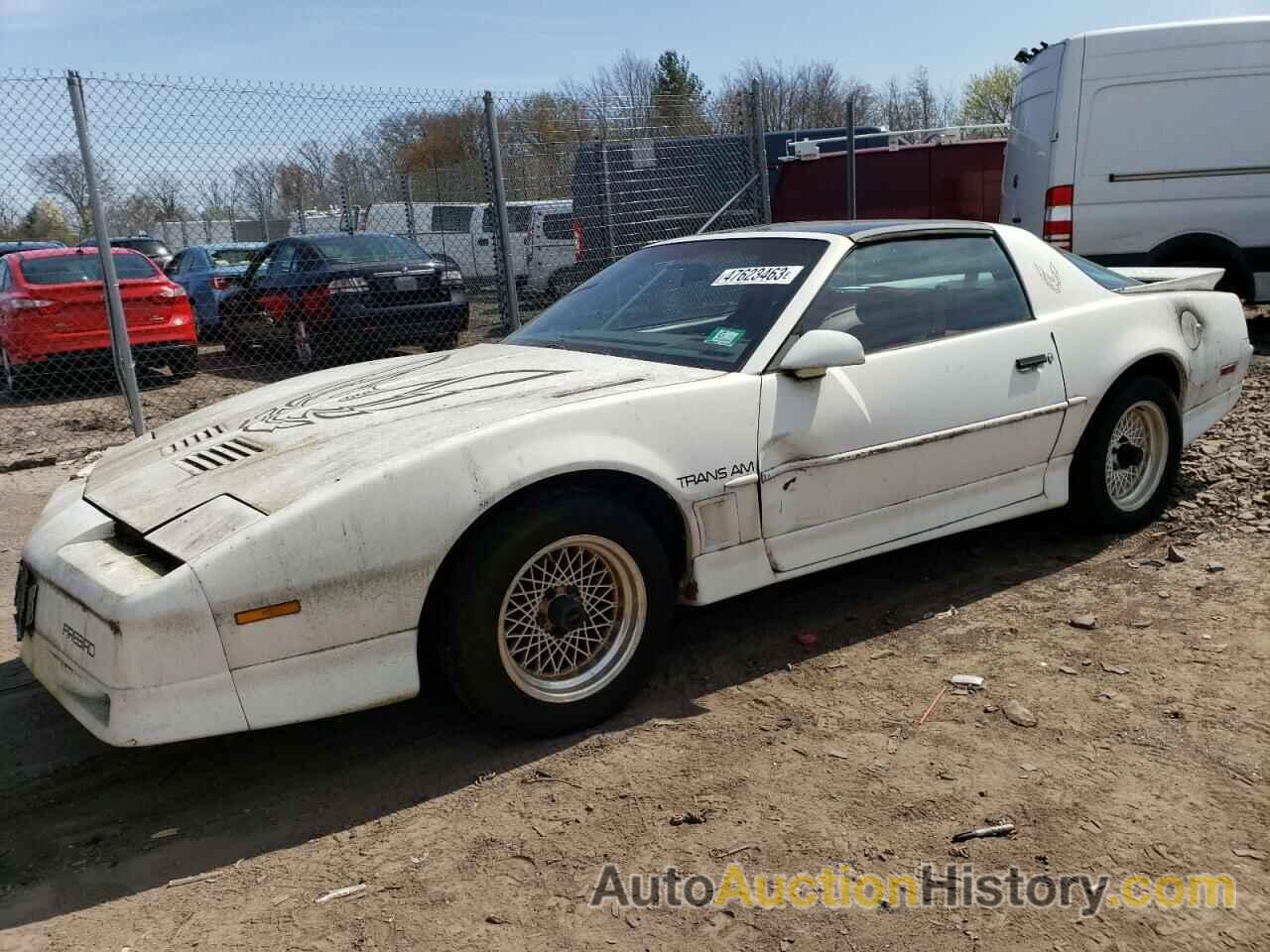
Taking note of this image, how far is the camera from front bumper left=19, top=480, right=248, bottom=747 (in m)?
2.65

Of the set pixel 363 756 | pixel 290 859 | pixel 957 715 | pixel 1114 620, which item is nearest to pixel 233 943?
pixel 290 859

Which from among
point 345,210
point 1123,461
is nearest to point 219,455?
point 1123,461

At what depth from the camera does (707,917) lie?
243 centimetres

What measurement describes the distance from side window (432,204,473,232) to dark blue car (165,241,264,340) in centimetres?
230

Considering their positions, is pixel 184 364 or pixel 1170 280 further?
pixel 184 364

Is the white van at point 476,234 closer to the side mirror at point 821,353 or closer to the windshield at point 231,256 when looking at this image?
the windshield at point 231,256

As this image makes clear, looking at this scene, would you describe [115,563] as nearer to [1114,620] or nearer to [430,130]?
[1114,620]

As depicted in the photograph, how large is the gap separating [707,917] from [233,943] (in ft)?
3.44

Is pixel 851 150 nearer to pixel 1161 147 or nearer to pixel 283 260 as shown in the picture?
pixel 1161 147

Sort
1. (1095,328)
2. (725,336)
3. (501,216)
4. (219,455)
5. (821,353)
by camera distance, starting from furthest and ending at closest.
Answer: (501,216)
(1095,328)
(725,336)
(821,353)
(219,455)

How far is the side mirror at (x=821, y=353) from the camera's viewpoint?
350 cm

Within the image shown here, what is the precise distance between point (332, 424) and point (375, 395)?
1.17ft

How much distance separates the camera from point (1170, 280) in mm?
5031

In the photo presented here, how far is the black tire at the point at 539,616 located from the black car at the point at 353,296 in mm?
7614
